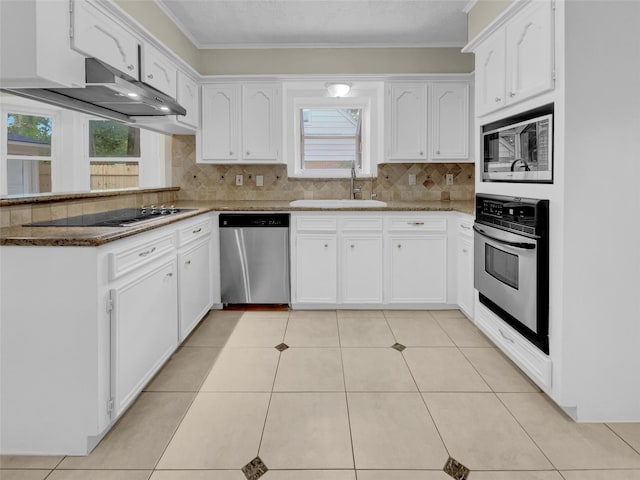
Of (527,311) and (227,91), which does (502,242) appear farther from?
(227,91)

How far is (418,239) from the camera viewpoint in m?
3.74

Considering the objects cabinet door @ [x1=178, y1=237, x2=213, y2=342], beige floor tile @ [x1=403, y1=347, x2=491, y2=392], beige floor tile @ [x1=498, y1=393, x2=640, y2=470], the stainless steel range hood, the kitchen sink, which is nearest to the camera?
beige floor tile @ [x1=498, y1=393, x2=640, y2=470]

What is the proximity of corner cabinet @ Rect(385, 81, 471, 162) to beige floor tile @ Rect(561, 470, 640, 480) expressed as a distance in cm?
298

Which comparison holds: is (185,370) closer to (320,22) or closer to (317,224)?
(317,224)

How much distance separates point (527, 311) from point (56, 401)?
2.24m

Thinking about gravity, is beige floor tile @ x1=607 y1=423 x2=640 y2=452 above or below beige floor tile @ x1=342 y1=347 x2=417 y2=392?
below

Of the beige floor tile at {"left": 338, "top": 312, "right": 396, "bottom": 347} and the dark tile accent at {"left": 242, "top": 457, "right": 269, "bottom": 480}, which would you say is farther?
the beige floor tile at {"left": 338, "top": 312, "right": 396, "bottom": 347}

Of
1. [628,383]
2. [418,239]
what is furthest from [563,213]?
[418,239]

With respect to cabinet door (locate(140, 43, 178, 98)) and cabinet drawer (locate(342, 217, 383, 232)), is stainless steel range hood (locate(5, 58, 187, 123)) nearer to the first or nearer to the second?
cabinet door (locate(140, 43, 178, 98))

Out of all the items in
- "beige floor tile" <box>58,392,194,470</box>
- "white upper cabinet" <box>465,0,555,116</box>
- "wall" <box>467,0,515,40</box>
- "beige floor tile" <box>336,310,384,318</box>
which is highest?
"wall" <box>467,0,515,40</box>

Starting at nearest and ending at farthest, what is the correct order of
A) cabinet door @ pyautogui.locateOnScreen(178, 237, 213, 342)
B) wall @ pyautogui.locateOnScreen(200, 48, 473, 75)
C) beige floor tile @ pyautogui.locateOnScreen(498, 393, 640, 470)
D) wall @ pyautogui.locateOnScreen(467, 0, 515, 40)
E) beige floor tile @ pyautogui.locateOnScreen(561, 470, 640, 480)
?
beige floor tile @ pyautogui.locateOnScreen(561, 470, 640, 480) < beige floor tile @ pyautogui.locateOnScreen(498, 393, 640, 470) < wall @ pyautogui.locateOnScreen(467, 0, 515, 40) < cabinet door @ pyautogui.locateOnScreen(178, 237, 213, 342) < wall @ pyautogui.locateOnScreen(200, 48, 473, 75)

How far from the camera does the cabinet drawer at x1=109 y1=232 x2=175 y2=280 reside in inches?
74.5

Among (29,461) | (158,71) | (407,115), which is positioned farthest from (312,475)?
(407,115)

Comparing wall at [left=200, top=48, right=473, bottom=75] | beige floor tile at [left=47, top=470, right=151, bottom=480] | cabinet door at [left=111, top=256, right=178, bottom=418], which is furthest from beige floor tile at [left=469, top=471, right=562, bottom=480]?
wall at [left=200, top=48, right=473, bottom=75]
